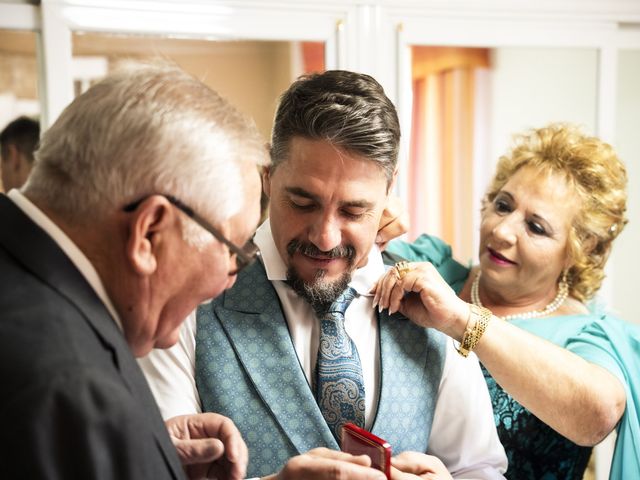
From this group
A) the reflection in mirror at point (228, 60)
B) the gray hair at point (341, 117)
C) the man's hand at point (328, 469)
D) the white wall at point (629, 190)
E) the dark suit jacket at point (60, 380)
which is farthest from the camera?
the white wall at point (629, 190)

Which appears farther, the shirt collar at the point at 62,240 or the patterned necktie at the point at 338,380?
the patterned necktie at the point at 338,380

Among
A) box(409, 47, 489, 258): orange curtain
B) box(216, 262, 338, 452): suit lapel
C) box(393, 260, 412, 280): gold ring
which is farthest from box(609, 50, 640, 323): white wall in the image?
box(216, 262, 338, 452): suit lapel

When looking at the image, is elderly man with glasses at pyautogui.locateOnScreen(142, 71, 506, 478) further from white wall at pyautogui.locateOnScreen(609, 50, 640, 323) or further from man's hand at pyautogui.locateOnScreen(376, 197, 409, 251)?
white wall at pyautogui.locateOnScreen(609, 50, 640, 323)

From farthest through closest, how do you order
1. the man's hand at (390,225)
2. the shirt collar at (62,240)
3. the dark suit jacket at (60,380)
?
the man's hand at (390,225) → the shirt collar at (62,240) → the dark suit jacket at (60,380)

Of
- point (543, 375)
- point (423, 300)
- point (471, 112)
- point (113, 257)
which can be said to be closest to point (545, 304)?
point (543, 375)

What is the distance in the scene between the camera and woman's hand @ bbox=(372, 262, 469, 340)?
1617 mm

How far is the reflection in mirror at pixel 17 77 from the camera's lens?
2.18 m

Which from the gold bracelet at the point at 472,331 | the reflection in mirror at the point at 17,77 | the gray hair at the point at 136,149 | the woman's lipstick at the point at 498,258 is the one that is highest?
the reflection in mirror at the point at 17,77

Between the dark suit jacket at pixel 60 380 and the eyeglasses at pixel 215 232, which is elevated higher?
the eyeglasses at pixel 215 232

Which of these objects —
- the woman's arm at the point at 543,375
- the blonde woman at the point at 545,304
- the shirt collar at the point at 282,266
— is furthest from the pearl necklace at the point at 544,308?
the shirt collar at the point at 282,266

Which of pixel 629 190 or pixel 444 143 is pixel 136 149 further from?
pixel 629 190

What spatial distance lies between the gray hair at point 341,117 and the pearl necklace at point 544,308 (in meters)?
0.80

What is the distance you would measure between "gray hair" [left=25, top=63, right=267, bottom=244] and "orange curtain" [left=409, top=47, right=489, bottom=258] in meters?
1.92

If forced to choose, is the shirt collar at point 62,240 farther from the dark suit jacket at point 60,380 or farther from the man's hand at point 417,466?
the man's hand at point 417,466
